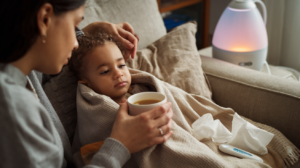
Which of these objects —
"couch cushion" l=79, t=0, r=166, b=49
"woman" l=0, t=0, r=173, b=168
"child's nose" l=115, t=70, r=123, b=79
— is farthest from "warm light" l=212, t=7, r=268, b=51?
"woman" l=0, t=0, r=173, b=168

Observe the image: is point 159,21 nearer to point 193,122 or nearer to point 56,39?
point 193,122

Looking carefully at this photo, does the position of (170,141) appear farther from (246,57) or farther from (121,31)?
(246,57)

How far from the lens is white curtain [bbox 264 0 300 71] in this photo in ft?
6.46

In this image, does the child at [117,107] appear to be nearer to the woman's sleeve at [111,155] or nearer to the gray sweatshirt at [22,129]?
the woman's sleeve at [111,155]

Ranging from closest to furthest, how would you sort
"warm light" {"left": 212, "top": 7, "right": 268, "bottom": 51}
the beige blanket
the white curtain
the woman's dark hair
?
the woman's dark hair, the beige blanket, "warm light" {"left": 212, "top": 7, "right": 268, "bottom": 51}, the white curtain

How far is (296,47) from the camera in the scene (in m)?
2.03

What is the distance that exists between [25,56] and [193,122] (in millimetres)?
755

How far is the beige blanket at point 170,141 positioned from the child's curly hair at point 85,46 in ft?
0.47

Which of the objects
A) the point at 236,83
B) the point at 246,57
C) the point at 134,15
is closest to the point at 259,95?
the point at 236,83

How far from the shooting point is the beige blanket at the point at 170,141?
83cm

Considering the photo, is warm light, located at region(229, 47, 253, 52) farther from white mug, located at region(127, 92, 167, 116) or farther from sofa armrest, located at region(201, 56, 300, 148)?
white mug, located at region(127, 92, 167, 116)

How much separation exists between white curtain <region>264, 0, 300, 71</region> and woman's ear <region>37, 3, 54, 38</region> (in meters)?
1.93

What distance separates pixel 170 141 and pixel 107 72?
1.33 feet

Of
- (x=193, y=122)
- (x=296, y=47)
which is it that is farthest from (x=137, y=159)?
(x=296, y=47)
